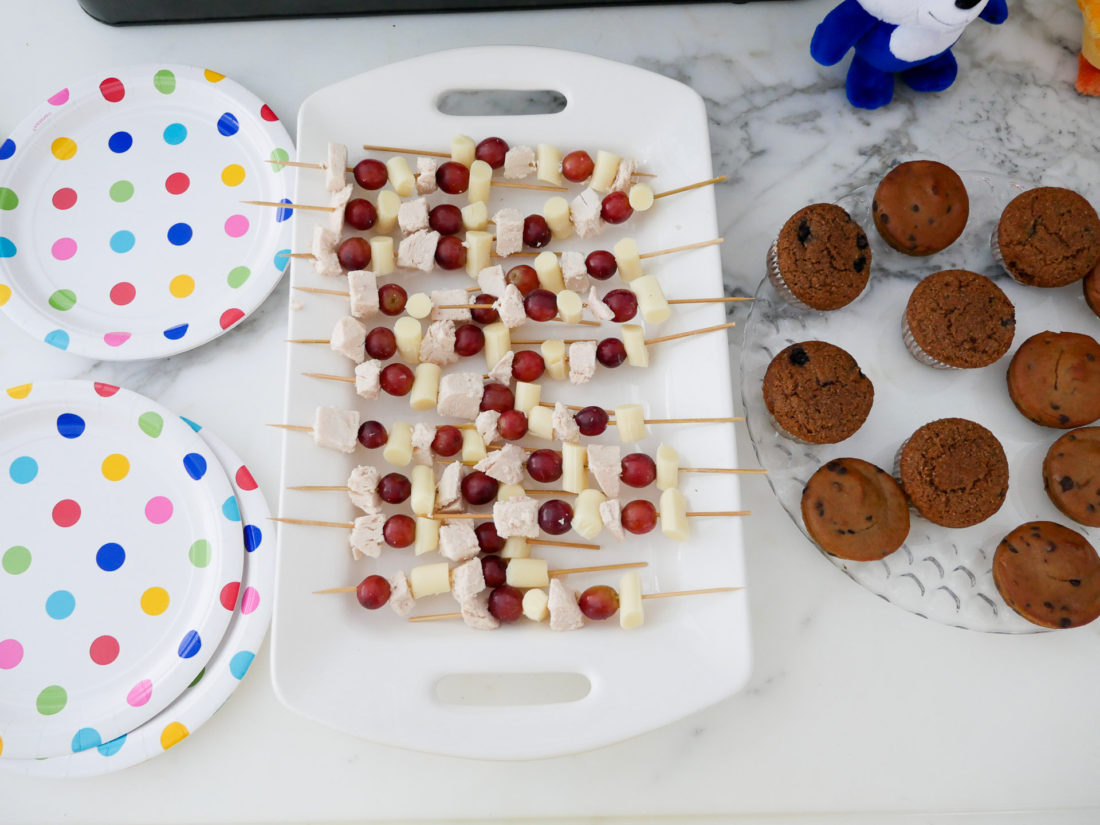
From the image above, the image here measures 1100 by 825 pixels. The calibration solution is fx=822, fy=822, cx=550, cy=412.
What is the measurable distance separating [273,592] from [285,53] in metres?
1.28

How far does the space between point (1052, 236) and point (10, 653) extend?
229 cm

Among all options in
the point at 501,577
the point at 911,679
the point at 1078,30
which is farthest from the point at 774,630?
the point at 1078,30

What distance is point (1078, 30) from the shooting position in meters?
2.01

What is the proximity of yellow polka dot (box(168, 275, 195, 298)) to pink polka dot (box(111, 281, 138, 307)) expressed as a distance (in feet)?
0.27

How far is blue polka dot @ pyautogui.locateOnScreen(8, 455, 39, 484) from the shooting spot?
5.72 ft

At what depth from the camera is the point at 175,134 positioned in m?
1.94

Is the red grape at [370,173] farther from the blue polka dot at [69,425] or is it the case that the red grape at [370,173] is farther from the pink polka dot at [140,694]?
the pink polka dot at [140,694]

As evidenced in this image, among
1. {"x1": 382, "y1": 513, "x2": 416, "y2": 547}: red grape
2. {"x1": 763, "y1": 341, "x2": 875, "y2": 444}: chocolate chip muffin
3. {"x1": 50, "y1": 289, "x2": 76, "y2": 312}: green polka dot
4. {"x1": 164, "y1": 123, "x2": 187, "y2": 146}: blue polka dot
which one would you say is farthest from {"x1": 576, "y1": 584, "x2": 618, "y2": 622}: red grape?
{"x1": 164, "y1": 123, "x2": 187, "y2": 146}: blue polka dot

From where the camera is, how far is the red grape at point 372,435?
1.63 m

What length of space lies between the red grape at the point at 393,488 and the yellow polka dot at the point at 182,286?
2.15 ft

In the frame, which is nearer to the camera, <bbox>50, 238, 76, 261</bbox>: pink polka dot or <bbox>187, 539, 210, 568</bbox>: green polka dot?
<bbox>187, 539, 210, 568</bbox>: green polka dot

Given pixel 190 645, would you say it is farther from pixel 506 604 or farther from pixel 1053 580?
pixel 1053 580

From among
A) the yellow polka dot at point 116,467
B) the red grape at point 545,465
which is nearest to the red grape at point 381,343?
the red grape at point 545,465

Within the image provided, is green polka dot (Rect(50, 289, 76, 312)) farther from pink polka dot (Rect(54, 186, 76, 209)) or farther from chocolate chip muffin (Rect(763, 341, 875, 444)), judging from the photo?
chocolate chip muffin (Rect(763, 341, 875, 444))
